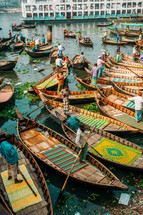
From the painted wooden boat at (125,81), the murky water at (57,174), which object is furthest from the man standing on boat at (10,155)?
the painted wooden boat at (125,81)

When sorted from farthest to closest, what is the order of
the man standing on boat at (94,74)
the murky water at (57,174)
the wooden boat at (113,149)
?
the man standing on boat at (94,74) < the wooden boat at (113,149) < the murky water at (57,174)

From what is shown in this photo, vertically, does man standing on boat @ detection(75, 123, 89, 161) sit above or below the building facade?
below

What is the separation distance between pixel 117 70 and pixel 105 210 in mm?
14975

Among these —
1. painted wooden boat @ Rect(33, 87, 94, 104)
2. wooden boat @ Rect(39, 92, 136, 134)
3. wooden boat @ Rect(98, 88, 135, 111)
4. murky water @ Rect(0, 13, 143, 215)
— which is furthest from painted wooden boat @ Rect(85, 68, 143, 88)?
wooden boat @ Rect(39, 92, 136, 134)

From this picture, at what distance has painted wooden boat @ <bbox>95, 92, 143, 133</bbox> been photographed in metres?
11.8

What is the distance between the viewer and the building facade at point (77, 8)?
7686 centimetres

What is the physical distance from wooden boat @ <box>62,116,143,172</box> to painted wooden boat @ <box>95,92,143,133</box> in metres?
1.42

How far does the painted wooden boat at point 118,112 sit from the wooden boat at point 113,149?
1.42 metres

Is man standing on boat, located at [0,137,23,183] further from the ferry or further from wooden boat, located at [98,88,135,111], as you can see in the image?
the ferry

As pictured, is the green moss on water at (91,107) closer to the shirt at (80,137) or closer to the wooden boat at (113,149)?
the wooden boat at (113,149)

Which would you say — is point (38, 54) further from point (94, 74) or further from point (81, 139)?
point (81, 139)

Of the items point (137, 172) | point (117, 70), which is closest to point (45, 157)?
point (137, 172)

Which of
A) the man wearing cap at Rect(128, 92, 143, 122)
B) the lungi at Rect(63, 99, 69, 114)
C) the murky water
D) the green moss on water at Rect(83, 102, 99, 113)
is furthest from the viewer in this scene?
the green moss on water at Rect(83, 102, 99, 113)

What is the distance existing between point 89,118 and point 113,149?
303 cm
